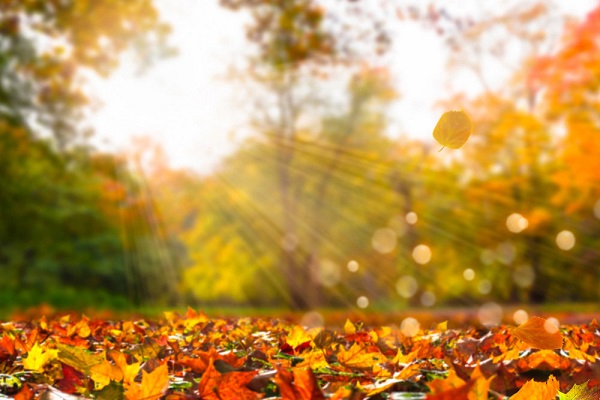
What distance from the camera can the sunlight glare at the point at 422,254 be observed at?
72.7 ft

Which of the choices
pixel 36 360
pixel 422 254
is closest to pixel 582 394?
pixel 36 360

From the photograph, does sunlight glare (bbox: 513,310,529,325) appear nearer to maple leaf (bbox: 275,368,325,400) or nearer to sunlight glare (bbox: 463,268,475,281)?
maple leaf (bbox: 275,368,325,400)

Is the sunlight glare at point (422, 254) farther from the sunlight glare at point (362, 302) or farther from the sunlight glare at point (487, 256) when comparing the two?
the sunlight glare at point (362, 302)

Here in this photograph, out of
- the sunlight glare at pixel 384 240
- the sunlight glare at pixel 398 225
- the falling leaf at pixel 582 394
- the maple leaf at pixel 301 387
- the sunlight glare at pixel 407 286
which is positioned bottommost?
the sunlight glare at pixel 407 286

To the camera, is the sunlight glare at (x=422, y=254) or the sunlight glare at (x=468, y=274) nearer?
the sunlight glare at (x=422, y=254)

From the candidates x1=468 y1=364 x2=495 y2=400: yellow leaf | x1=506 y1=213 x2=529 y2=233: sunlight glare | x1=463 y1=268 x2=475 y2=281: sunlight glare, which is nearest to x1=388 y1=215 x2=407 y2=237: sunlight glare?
x1=463 y1=268 x2=475 y2=281: sunlight glare

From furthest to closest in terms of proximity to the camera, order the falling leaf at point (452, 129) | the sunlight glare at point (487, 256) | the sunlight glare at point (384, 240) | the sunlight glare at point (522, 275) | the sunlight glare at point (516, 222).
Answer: the sunlight glare at point (384, 240), the sunlight glare at point (487, 256), the sunlight glare at point (522, 275), the sunlight glare at point (516, 222), the falling leaf at point (452, 129)

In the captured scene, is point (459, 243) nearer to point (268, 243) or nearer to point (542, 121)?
point (268, 243)

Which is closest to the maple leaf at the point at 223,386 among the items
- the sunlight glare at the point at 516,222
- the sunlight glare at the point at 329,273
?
the sunlight glare at the point at 516,222

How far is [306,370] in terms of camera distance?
0.78 meters

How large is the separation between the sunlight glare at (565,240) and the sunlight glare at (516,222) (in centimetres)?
209

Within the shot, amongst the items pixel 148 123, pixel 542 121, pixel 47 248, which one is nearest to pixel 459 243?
pixel 542 121

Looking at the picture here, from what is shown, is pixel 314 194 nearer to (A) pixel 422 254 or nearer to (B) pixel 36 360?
(A) pixel 422 254

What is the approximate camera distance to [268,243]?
64.6 ft
